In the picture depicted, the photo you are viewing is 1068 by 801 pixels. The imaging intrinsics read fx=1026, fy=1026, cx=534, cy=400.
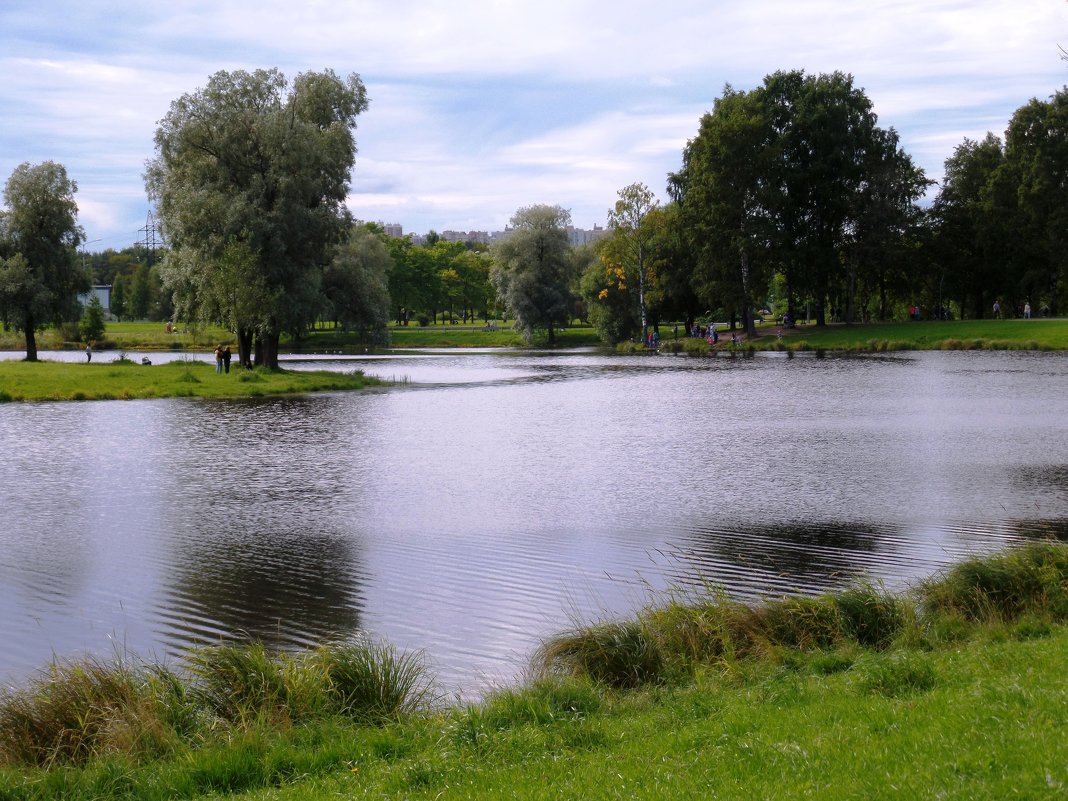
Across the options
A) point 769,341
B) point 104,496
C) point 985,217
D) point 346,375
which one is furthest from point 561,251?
point 104,496

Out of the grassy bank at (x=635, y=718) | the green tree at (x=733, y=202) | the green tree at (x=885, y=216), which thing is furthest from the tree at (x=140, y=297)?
the grassy bank at (x=635, y=718)

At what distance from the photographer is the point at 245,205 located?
162 feet

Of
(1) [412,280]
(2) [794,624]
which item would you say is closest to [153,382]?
(2) [794,624]

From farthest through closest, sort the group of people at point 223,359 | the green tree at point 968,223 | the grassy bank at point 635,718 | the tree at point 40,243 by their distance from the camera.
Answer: the green tree at point 968,223 < the tree at point 40,243 < the group of people at point 223,359 < the grassy bank at point 635,718

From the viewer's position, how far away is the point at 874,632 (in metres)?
10.6

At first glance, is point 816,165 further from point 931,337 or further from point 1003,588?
point 1003,588

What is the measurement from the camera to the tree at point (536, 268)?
95.4 meters

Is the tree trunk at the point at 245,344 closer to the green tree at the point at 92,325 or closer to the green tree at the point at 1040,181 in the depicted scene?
the green tree at the point at 92,325

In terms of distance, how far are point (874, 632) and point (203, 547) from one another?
35.6 feet

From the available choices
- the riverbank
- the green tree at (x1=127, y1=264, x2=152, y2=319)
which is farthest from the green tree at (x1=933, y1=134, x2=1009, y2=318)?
the green tree at (x1=127, y1=264, x2=152, y2=319)

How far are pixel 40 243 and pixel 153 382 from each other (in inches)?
926

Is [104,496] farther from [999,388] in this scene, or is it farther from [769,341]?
[769,341]

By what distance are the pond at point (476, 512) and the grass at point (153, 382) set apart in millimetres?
5959

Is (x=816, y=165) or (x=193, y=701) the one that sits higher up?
(x=816, y=165)
